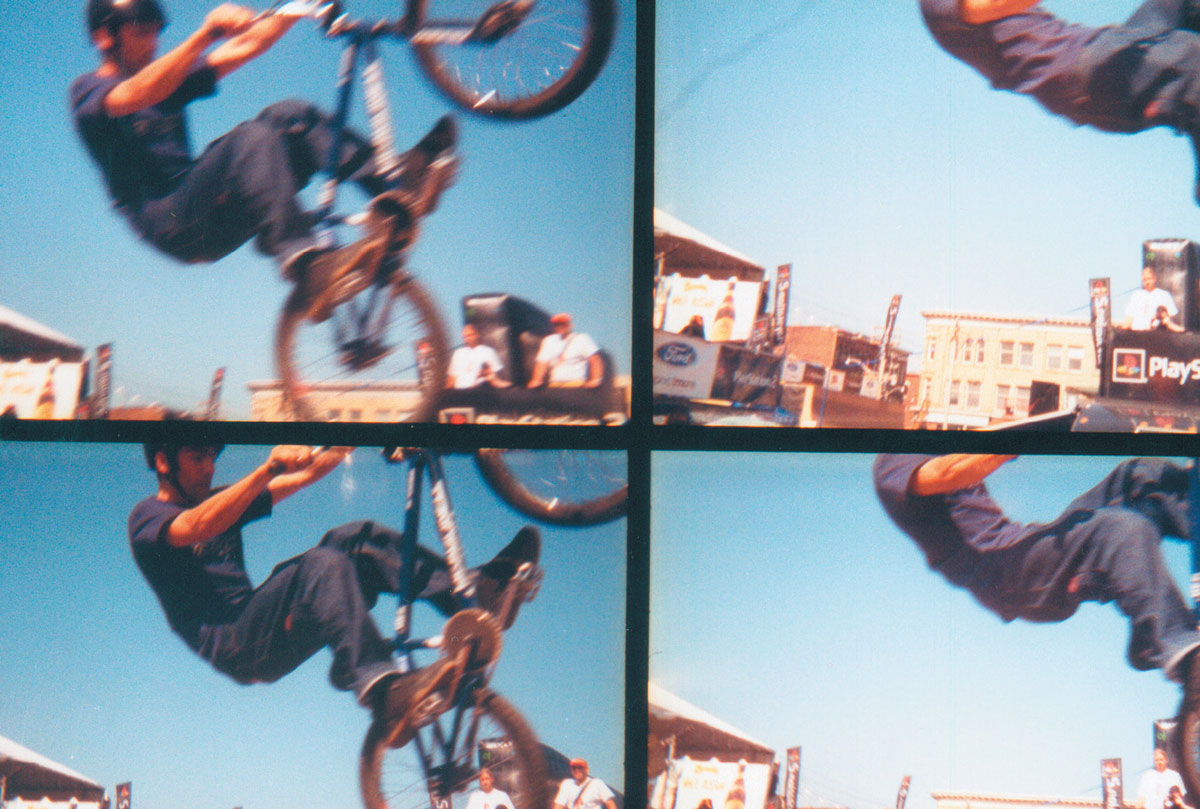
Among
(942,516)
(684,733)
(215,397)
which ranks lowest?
(684,733)

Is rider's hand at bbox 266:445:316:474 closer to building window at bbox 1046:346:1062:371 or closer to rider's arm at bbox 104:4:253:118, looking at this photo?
rider's arm at bbox 104:4:253:118

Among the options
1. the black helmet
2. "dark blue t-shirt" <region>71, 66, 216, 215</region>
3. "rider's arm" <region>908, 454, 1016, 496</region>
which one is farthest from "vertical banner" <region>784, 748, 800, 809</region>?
the black helmet

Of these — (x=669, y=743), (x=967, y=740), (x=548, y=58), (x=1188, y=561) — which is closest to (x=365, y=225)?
(x=548, y=58)

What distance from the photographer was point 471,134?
1777 millimetres

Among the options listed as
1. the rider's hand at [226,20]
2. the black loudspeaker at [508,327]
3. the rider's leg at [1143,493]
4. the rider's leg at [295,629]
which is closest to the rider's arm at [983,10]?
the rider's leg at [1143,493]

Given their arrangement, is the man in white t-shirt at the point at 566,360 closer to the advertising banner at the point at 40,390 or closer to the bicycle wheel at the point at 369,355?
the bicycle wheel at the point at 369,355

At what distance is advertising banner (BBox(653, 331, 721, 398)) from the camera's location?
5.78ft

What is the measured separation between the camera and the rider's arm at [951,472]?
1.76 m

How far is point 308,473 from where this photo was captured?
1761 mm

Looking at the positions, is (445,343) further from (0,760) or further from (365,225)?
(0,760)

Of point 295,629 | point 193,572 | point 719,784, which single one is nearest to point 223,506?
point 193,572

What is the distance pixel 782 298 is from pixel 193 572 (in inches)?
49.1

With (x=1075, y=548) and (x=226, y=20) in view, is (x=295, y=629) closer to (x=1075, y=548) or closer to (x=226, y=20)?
(x=226, y=20)

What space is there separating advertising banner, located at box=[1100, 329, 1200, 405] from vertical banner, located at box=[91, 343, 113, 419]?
1.92m
